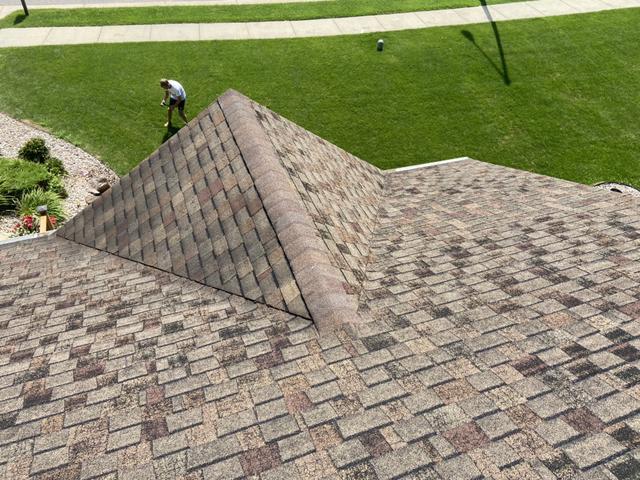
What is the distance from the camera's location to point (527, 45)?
86.6ft

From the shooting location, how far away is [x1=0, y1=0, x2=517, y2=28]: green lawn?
88.6 feet

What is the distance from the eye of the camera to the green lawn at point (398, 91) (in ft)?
65.0

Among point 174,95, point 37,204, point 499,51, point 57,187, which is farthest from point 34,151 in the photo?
point 499,51

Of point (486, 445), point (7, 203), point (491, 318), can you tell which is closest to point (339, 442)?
point (486, 445)

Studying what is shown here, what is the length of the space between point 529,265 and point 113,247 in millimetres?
7794

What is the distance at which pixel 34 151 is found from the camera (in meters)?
17.3

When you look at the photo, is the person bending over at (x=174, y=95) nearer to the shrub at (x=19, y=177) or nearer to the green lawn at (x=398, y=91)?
the green lawn at (x=398, y=91)

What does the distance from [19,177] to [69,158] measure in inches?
96.3

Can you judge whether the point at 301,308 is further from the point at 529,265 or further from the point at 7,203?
the point at 7,203

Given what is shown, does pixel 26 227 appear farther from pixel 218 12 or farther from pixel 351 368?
pixel 218 12

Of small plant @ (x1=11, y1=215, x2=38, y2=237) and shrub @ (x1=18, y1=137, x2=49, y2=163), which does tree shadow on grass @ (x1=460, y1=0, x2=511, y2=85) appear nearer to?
shrub @ (x1=18, y1=137, x2=49, y2=163)

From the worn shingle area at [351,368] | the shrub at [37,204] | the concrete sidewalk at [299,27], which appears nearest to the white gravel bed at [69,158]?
the shrub at [37,204]

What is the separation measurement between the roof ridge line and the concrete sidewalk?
758 inches

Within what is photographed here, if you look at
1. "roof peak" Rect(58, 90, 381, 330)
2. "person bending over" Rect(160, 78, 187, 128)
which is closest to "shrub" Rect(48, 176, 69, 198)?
"person bending over" Rect(160, 78, 187, 128)
